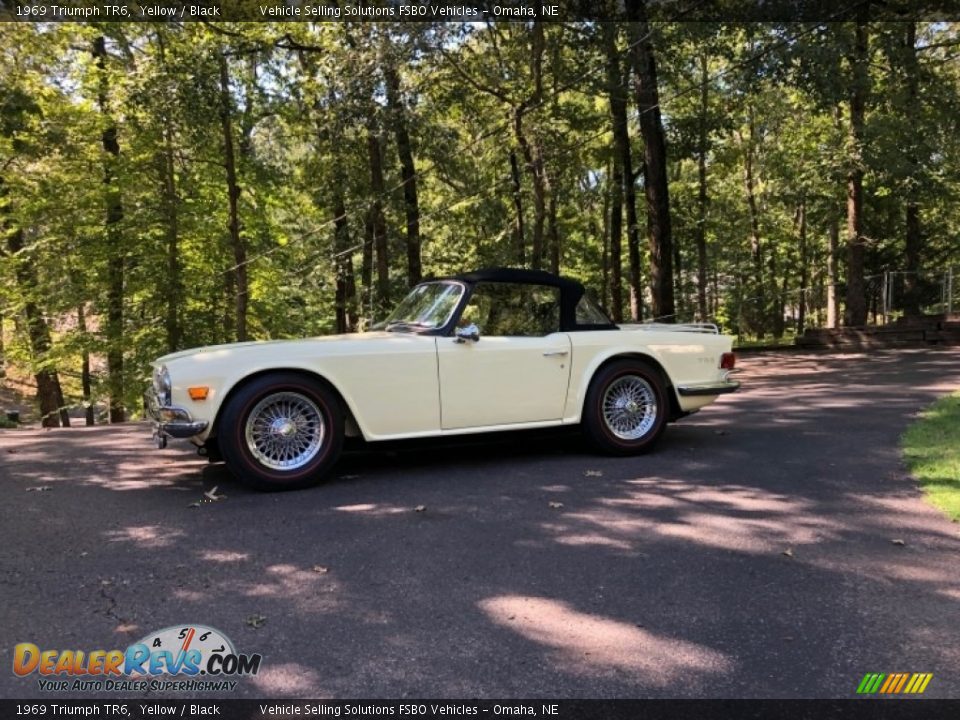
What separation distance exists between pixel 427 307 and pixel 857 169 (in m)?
14.7

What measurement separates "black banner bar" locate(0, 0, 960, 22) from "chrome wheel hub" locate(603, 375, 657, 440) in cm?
848

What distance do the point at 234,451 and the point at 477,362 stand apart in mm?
1932

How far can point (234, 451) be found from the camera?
197 inches

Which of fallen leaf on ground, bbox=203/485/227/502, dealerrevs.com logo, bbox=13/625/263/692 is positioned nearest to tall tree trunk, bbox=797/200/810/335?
fallen leaf on ground, bbox=203/485/227/502

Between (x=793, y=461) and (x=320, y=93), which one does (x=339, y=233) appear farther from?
(x=793, y=461)

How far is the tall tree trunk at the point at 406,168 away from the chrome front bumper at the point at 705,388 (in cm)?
846

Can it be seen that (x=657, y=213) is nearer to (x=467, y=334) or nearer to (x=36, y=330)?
(x=467, y=334)

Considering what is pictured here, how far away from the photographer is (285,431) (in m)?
5.18

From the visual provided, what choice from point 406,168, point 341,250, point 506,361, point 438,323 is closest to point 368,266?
point 341,250

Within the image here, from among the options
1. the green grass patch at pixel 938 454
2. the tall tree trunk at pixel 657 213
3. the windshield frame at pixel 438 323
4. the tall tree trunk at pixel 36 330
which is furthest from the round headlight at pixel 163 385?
the tall tree trunk at pixel 36 330

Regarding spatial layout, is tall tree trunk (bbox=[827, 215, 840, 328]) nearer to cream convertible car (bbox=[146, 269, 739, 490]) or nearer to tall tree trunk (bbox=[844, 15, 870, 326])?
tall tree trunk (bbox=[844, 15, 870, 326])

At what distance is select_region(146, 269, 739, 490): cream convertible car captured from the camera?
16.6ft

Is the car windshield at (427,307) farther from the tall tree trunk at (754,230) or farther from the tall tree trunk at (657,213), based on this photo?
the tall tree trunk at (754,230)

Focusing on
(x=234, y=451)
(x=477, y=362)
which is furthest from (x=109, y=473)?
(x=477, y=362)
